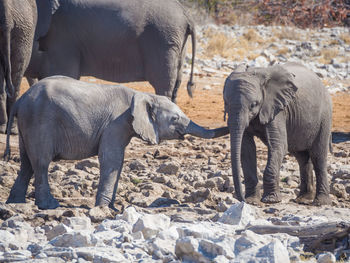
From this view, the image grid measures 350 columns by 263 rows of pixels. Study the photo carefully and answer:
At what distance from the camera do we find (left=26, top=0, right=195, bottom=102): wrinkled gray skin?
1034cm

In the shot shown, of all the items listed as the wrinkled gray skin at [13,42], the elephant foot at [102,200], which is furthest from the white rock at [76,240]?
the wrinkled gray skin at [13,42]

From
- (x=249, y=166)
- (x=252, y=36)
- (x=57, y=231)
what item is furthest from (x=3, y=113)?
(x=252, y=36)

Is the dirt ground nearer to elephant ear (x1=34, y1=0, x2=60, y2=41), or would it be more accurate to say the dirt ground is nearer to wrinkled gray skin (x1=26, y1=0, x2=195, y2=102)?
wrinkled gray skin (x1=26, y1=0, x2=195, y2=102)

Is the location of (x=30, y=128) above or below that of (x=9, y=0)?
below

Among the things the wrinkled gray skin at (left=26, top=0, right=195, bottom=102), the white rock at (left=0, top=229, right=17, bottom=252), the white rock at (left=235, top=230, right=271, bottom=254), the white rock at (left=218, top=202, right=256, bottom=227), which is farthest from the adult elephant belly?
the white rock at (left=235, top=230, right=271, bottom=254)

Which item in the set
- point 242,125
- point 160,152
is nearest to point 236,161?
point 242,125

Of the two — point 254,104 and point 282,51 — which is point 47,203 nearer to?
point 254,104

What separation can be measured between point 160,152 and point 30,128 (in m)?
3.58

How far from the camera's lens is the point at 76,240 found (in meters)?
5.10

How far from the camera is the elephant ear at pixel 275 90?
733 centimetres

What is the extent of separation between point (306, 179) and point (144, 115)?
2.13 m

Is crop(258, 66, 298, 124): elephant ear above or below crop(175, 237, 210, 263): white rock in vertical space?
above

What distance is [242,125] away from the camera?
7.00 metres

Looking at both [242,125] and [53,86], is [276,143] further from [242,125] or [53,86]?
[53,86]
